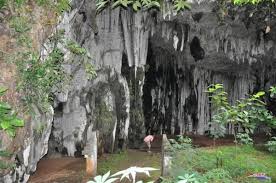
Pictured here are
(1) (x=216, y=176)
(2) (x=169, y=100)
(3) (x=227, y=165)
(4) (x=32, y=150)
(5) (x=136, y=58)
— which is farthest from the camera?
(2) (x=169, y=100)

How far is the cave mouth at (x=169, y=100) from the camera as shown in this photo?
53.7 ft

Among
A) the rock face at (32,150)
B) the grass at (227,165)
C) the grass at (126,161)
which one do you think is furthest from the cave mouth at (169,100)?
the grass at (227,165)

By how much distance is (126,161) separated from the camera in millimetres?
10914

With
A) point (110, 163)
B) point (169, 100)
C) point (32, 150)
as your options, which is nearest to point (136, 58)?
point (110, 163)

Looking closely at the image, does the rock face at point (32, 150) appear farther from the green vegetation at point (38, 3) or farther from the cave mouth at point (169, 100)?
the cave mouth at point (169, 100)

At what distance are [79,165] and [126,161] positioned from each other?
147 cm

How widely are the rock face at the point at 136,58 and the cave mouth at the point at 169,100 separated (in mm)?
58

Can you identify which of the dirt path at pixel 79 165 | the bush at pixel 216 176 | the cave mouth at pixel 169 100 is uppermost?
the cave mouth at pixel 169 100

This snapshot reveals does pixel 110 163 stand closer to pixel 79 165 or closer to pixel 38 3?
pixel 79 165

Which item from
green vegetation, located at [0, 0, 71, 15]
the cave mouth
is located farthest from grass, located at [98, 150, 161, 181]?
green vegetation, located at [0, 0, 71, 15]

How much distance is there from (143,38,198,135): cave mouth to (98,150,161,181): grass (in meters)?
4.94

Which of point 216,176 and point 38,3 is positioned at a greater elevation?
point 38,3

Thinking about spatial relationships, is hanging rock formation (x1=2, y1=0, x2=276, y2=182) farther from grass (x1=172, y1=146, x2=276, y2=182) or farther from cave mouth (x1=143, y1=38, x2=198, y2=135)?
grass (x1=172, y1=146, x2=276, y2=182)

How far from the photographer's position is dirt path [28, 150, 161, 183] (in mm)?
9081
